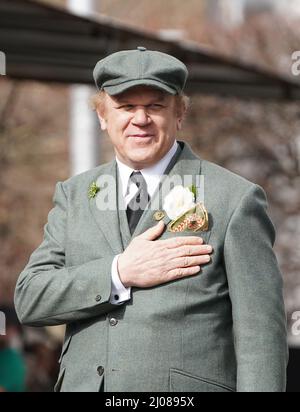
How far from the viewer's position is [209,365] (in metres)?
4.48

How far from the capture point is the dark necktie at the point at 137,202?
4.66m

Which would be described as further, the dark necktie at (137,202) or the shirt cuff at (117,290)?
the dark necktie at (137,202)

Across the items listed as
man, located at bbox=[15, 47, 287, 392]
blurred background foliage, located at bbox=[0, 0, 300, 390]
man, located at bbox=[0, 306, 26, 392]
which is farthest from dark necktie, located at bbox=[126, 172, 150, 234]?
blurred background foliage, located at bbox=[0, 0, 300, 390]

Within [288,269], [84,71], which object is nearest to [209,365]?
[84,71]

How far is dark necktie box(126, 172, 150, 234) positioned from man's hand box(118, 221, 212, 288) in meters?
0.15

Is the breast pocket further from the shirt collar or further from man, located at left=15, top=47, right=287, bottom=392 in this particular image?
the shirt collar

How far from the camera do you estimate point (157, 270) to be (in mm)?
4469

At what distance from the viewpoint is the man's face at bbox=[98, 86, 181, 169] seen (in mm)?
4523

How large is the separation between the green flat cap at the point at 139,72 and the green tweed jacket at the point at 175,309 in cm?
29

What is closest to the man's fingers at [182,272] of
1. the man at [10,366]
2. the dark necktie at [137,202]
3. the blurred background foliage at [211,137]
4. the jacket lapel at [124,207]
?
the jacket lapel at [124,207]

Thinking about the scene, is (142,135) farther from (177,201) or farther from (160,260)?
(160,260)

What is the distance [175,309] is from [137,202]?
44 centimetres

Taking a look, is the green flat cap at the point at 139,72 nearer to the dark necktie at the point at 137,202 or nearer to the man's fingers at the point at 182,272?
the dark necktie at the point at 137,202

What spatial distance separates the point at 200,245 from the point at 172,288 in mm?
167
